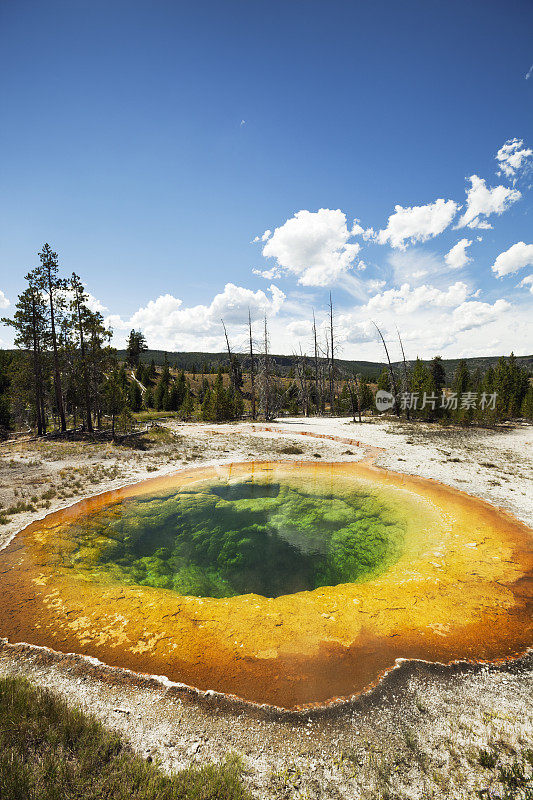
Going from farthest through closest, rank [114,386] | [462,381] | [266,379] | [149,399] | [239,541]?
[149,399] < [462,381] < [266,379] < [114,386] < [239,541]

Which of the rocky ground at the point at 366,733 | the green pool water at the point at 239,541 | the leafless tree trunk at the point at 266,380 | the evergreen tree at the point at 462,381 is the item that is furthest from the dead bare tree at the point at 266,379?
the evergreen tree at the point at 462,381

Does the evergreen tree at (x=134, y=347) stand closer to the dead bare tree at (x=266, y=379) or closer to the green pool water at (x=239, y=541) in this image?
the dead bare tree at (x=266, y=379)

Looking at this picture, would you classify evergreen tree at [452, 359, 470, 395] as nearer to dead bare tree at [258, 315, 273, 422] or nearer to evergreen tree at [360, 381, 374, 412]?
evergreen tree at [360, 381, 374, 412]

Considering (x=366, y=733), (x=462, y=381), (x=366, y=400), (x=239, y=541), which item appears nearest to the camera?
(x=366, y=733)

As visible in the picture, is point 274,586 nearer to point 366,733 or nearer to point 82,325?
point 366,733

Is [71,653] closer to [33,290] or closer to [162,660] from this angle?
[162,660]
